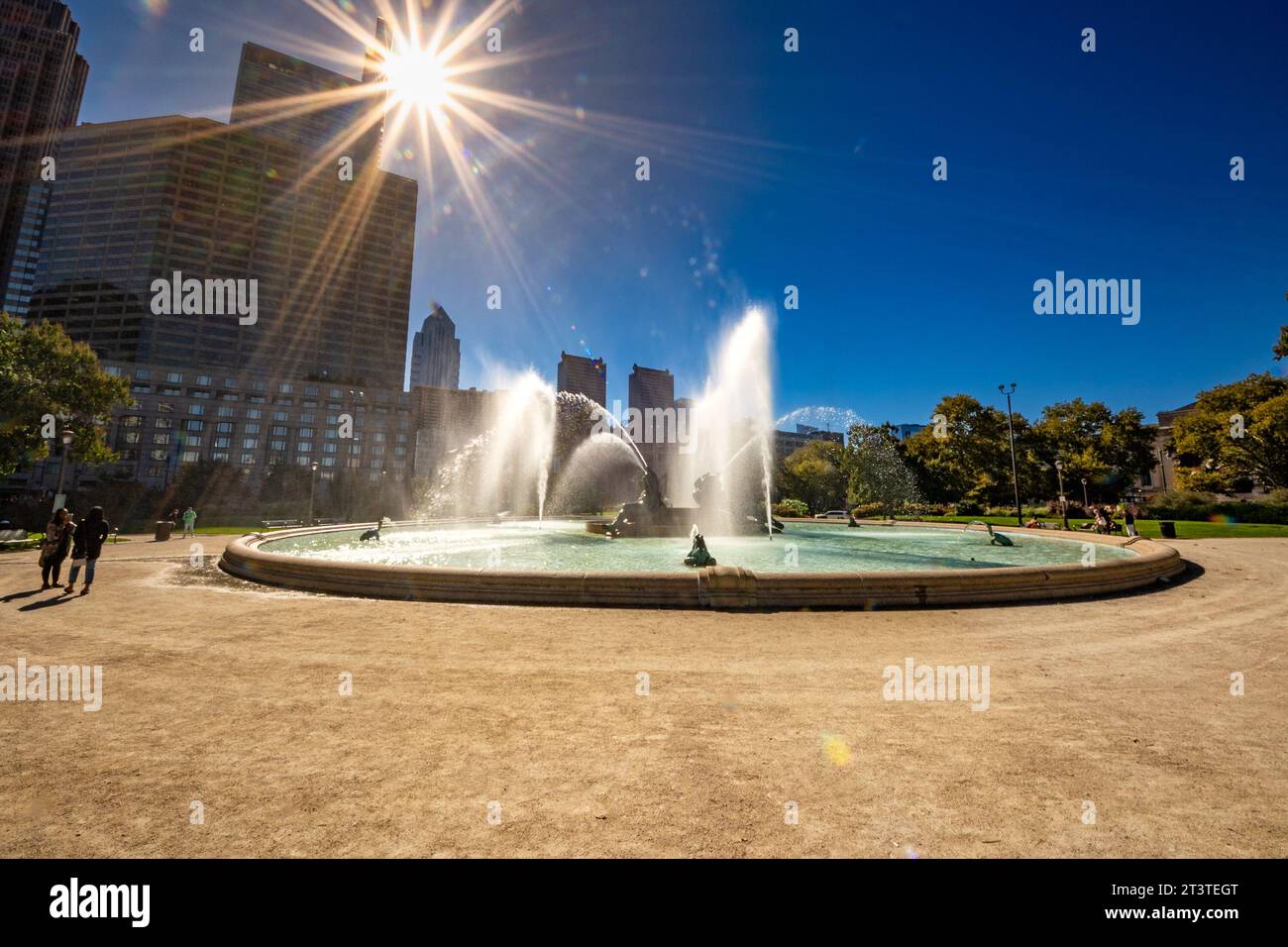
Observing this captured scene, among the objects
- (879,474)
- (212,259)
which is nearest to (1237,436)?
(879,474)

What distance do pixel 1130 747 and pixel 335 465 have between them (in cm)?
13631

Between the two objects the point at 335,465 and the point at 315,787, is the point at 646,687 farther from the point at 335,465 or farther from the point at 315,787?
the point at 335,465

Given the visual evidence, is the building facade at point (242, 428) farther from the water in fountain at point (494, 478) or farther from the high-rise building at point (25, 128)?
the high-rise building at point (25, 128)

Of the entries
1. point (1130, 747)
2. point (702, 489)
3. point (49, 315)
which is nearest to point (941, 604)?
point (1130, 747)

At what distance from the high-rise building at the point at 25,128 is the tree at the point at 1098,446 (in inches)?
8541

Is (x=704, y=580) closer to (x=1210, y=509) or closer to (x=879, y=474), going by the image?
(x=1210, y=509)

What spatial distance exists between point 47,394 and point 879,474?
7275cm

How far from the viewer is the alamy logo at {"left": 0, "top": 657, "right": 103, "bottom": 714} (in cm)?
477

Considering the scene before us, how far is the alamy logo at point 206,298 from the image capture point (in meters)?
120

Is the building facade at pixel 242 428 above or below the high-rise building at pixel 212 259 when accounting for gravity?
below

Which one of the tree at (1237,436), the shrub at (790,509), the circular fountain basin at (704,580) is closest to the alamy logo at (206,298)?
the shrub at (790,509)

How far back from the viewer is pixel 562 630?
287 inches
